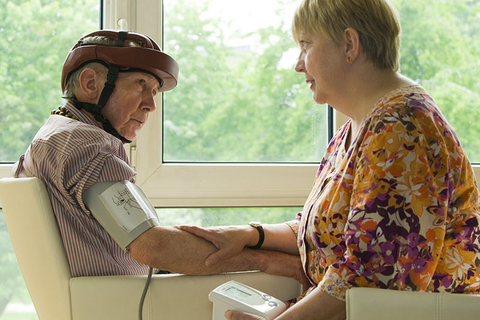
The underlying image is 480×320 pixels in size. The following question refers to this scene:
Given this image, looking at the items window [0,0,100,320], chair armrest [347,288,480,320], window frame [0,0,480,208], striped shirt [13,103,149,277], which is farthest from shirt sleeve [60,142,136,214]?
window [0,0,100,320]

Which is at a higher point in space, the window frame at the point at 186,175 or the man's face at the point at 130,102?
the man's face at the point at 130,102

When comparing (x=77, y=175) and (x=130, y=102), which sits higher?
(x=130, y=102)

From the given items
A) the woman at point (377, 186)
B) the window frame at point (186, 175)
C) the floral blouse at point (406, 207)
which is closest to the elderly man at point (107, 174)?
the woman at point (377, 186)

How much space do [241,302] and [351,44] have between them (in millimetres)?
745

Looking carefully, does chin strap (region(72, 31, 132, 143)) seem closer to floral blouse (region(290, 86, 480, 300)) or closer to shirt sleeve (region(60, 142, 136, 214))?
shirt sleeve (region(60, 142, 136, 214))

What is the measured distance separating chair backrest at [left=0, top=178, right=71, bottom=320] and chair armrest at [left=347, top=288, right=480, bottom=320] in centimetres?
77

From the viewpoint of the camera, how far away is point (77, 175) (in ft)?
4.31

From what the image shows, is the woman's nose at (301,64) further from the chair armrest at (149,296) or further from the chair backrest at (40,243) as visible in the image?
the chair backrest at (40,243)

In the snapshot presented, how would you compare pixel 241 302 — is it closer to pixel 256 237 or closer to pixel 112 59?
pixel 256 237

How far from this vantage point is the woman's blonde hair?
131 centimetres

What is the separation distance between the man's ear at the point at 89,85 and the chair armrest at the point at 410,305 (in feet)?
3.19

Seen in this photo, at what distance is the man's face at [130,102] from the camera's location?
1.56 metres

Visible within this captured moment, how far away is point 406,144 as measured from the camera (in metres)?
1.12

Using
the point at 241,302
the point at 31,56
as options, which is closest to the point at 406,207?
the point at 241,302
